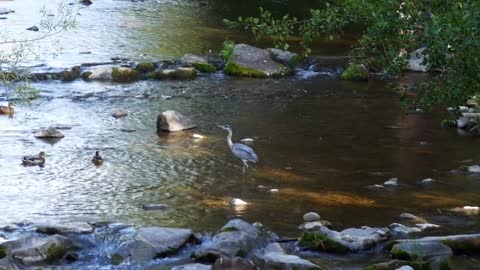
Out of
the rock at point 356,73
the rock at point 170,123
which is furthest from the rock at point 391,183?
the rock at point 356,73

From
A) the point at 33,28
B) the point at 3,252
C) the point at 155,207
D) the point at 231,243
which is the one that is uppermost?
the point at 231,243

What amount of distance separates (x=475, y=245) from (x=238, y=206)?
342cm

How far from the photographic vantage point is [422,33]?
30.8ft

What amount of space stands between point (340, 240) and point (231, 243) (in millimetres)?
1349

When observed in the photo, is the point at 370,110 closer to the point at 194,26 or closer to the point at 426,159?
the point at 426,159

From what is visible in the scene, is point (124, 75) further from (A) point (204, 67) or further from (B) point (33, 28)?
(B) point (33, 28)

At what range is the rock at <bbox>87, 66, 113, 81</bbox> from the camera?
875 inches

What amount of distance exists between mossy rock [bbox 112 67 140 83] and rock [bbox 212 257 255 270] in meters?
12.8

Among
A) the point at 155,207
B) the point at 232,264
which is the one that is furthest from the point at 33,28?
the point at 232,264

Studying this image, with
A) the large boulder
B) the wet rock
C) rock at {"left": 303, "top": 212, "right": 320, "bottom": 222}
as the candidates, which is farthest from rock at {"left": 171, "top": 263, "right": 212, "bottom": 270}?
rock at {"left": 303, "top": 212, "right": 320, "bottom": 222}

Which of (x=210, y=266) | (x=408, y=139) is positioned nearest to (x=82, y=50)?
(x=408, y=139)

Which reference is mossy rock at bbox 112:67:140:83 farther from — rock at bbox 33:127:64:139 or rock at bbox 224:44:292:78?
rock at bbox 33:127:64:139

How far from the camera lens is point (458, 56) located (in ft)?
28.7

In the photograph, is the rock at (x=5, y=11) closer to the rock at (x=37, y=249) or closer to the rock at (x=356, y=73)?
the rock at (x=356, y=73)
